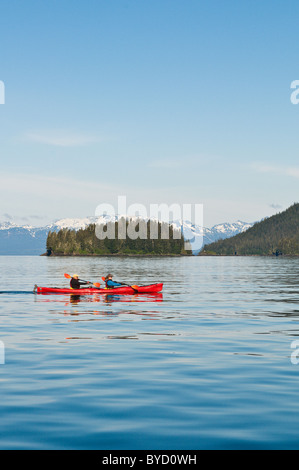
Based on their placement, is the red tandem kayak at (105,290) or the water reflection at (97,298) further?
the red tandem kayak at (105,290)

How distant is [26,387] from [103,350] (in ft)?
23.5

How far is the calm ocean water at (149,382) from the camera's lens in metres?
12.7

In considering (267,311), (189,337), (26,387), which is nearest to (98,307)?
(267,311)

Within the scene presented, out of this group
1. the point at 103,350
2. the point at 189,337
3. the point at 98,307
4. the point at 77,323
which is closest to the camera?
the point at 103,350

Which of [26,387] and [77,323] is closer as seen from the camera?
[26,387]

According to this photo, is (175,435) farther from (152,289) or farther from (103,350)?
(152,289)

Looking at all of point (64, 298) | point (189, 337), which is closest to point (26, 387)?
point (189, 337)

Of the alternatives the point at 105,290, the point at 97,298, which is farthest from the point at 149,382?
the point at 97,298

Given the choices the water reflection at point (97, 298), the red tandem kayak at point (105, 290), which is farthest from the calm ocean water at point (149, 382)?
the red tandem kayak at point (105, 290)

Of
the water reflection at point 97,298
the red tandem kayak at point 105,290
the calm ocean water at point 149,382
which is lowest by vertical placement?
the calm ocean water at point 149,382

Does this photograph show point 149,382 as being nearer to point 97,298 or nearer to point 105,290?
point 105,290

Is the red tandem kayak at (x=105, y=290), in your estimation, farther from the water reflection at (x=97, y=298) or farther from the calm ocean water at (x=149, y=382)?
the calm ocean water at (x=149, y=382)
